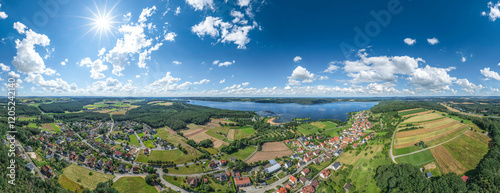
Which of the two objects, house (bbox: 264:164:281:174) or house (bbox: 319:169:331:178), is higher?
house (bbox: 319:169:331:178)

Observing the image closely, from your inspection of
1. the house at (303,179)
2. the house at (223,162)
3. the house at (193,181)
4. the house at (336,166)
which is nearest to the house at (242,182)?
the house at (193,181)

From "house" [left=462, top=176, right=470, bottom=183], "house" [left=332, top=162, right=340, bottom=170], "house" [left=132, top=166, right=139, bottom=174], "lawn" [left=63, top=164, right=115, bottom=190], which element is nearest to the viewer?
"house" [left=462, top=176, right=470, bottom=183]

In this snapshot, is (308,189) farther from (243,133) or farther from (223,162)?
(243,133)

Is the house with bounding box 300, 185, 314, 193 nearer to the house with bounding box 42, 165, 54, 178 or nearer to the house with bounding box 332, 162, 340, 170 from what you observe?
the house with bounding box 332, 162, 340, 170

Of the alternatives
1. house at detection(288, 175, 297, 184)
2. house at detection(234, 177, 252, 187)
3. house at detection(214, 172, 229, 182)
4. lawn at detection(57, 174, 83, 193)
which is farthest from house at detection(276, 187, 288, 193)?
lawn at detection(57, 174, 83, 193)

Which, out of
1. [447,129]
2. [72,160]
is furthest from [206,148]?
[447,129]

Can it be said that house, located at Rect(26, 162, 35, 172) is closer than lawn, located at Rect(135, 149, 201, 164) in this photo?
Yes

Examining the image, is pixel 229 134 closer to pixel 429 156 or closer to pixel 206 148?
pixel 206 148
